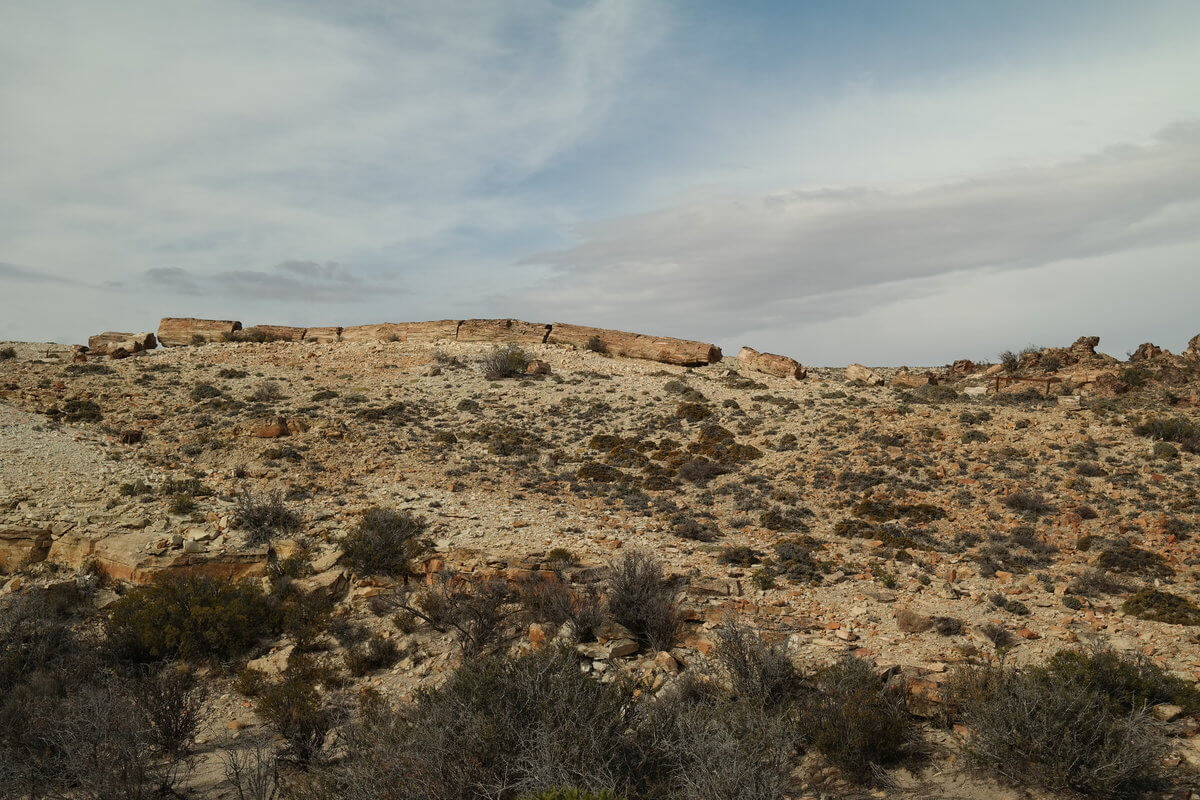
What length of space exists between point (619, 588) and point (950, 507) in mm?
10463

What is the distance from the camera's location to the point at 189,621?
11180 millimetres

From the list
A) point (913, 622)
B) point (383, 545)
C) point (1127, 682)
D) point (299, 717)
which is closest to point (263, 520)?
point (383, 545)

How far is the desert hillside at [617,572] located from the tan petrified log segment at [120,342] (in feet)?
13.2

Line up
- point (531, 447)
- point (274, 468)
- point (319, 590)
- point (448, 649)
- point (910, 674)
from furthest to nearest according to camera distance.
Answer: point (531, 447) → point (274, 468) → point (319, 590) → point (448, 649) → point (910, 674)

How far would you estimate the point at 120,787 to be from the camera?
680 centimetres

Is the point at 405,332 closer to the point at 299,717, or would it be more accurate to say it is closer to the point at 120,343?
the point at 120,343

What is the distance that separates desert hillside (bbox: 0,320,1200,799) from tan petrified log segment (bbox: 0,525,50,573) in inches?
2.2

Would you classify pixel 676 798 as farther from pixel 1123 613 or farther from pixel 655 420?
pixel 655 420

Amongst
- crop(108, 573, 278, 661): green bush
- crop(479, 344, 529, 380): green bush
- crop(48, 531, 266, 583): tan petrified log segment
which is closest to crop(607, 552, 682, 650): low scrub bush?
crop(108, 573, 278, 661): green bush

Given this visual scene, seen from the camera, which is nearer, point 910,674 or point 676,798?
point 676,798

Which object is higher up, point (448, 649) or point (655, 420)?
point (655, 420)

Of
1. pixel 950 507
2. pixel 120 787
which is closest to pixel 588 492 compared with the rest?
pixel 950 507

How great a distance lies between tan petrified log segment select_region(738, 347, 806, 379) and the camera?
32.3m

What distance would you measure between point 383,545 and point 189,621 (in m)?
3.41
